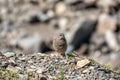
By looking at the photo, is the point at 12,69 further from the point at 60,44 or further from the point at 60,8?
the point at 60,8

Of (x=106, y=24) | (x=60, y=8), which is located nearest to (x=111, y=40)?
(x=106, y=24)

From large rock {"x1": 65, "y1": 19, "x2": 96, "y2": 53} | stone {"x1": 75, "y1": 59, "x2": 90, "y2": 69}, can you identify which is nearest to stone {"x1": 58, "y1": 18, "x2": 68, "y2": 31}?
large rock {"x1": 65, "y1": 19, "x2": 96, "y2": 53}

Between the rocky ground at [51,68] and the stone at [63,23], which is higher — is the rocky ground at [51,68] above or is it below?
below

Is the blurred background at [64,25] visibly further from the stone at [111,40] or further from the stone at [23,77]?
the stone at [23,77]

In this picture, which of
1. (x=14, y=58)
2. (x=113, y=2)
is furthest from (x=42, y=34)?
(x=14, y=58)

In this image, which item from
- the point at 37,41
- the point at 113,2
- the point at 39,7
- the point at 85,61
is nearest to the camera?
the point at 85,61

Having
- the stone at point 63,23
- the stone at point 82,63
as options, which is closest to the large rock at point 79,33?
the stone at point 63,23

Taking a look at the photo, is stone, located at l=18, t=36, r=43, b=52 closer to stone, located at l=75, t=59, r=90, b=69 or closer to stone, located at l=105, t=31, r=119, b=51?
stone, located at l=105, t=31, r=119, b=51

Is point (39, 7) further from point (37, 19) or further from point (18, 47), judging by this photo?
point (18, 47)
